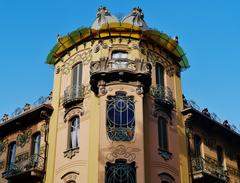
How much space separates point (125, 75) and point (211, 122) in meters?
7.74

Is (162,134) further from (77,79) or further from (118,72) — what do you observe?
(77,79)

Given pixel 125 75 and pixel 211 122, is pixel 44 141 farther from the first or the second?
pixel 211 122

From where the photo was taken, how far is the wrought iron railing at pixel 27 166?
85.0 ft

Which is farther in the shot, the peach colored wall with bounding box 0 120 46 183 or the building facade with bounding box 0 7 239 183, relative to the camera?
the peach colored wall with bounding box 0 120 46 183

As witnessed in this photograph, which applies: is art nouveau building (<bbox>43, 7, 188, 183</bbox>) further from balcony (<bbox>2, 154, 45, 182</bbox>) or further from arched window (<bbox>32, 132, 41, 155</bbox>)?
arched window (<bbox>32, 132, 41, 155</bbox>)

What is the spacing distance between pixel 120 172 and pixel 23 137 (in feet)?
29.1

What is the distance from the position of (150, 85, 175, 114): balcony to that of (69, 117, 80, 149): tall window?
14.9ft

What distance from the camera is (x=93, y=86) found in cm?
2503

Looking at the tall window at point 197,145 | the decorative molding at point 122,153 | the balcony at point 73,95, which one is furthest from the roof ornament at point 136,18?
the decorative molding at point 122,153

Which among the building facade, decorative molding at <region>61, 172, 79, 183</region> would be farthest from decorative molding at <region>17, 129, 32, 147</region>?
decorative molding at <region>61, 172, 79, 183</region>

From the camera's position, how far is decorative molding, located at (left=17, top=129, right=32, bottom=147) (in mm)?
28516

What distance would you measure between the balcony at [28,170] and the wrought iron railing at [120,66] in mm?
6156

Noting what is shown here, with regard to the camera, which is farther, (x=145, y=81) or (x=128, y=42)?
(x=128, y=42)

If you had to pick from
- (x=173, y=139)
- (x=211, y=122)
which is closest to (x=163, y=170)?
(x=173, y=139)
